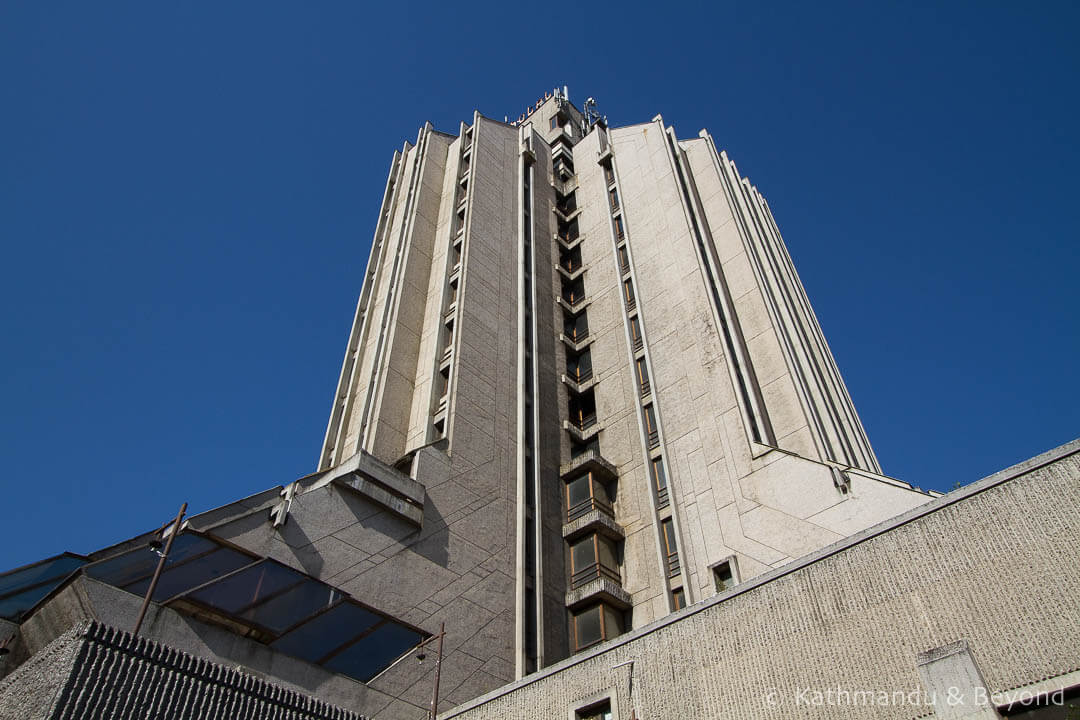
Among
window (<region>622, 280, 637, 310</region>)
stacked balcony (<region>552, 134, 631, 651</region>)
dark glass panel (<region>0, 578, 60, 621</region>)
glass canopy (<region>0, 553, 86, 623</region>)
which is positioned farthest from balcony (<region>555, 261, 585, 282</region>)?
dark glass panel (<region>0, 578, 60, 621</region>)

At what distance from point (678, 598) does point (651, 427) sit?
8210 millimetres

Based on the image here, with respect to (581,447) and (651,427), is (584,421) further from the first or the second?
(651,427)

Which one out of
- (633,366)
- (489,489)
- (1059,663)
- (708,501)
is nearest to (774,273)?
(633,366)

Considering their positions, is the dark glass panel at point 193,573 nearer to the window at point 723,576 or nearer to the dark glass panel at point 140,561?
the dark glass panel at point 140,561

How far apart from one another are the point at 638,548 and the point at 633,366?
900cm

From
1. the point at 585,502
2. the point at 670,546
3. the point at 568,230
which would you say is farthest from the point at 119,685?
the point at 568,230

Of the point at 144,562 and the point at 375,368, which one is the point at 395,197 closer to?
the point at 375,368

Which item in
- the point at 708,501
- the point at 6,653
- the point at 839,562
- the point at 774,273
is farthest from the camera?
the point at 774,273

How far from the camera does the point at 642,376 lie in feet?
119

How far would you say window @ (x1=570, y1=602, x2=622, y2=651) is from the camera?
93.8 ft

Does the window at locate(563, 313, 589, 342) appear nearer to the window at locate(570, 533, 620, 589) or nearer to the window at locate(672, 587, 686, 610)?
the window at locate(570, 533, 620, 589)

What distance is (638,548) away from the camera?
3094 cm

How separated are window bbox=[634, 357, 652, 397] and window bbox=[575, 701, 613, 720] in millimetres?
19479

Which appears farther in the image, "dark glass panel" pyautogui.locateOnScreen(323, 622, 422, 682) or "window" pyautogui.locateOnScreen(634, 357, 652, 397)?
"window" pyautogui.locateOnScreen(634, 357, 652, 397)
